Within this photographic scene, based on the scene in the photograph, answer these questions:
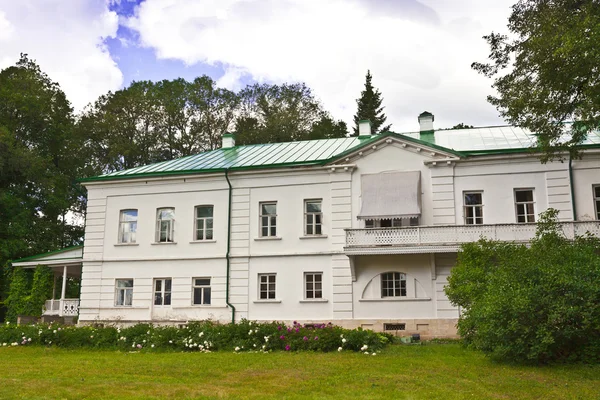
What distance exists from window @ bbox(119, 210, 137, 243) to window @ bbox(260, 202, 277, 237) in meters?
Result: 6.47

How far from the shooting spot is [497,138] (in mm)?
27281

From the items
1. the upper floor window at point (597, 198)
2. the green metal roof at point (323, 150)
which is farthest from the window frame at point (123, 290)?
the upper floor window at point (597, 198)

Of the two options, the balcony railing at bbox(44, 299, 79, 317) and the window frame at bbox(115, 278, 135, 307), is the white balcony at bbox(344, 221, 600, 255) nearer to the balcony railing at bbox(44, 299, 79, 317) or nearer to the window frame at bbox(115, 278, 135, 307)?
the window frame at bbox(115, 278, 135, 307)

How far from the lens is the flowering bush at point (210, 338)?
1809 cm

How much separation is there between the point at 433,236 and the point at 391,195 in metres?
2.59

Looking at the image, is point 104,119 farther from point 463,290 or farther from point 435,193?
point 463,290

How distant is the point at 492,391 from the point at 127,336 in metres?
12.8

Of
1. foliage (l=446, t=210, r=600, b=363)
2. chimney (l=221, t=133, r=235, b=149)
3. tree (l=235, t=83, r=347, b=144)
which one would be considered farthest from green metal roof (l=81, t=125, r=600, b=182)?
tree (l=235, t=83, r=347, b=144)

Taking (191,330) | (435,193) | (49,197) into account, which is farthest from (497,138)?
(49,197)

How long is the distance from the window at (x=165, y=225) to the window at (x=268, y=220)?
4.37m

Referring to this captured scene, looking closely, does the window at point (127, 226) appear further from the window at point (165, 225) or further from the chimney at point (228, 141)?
the chimney at point (228, 141)

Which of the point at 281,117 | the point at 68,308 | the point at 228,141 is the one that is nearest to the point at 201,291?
the point at 68,308

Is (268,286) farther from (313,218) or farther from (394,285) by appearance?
(394,285)

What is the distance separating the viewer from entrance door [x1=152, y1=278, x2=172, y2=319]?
27655mm
